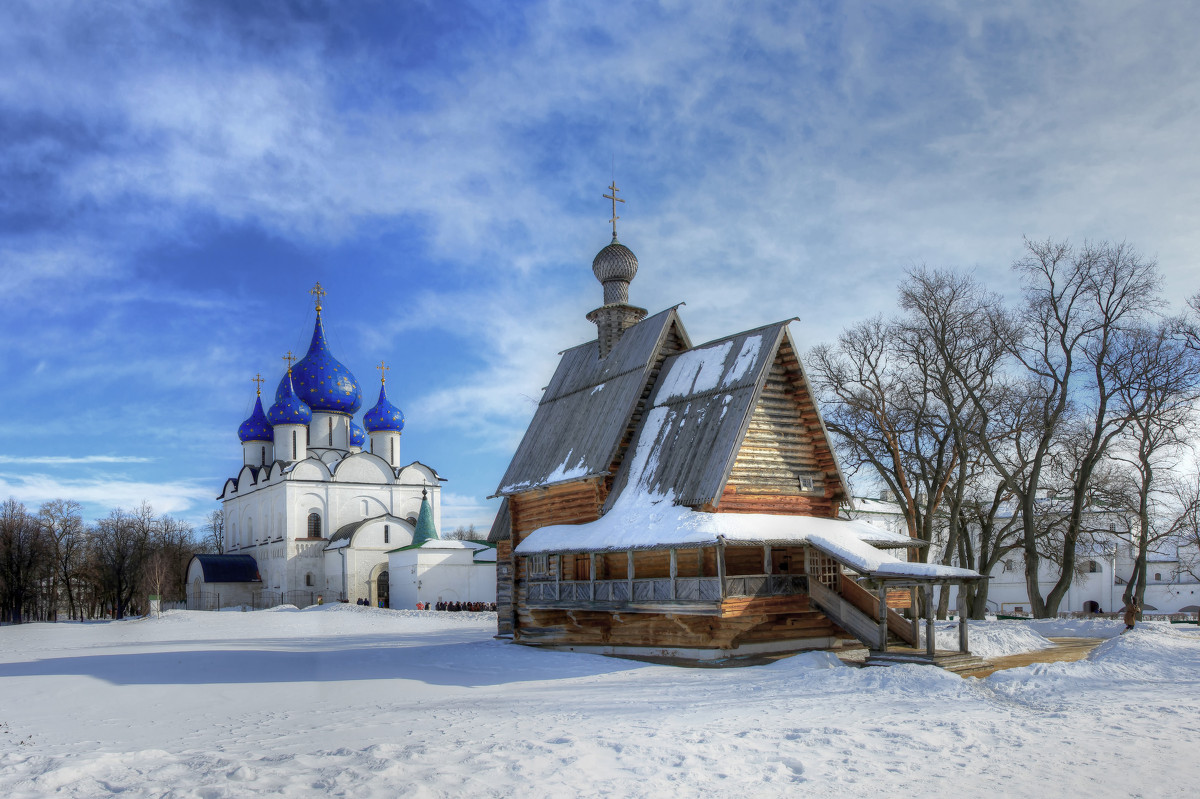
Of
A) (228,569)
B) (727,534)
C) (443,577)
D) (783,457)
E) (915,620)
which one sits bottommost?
(228,569)

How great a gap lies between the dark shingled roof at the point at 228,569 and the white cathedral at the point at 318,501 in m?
0.06

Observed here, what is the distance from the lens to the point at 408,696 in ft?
46.2

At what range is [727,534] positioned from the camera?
16.9m

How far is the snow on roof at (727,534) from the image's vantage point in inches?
657

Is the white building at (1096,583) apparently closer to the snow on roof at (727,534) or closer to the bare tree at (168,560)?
the snow on roof at (727,534)

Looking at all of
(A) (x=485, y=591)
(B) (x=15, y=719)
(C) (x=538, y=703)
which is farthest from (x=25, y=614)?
(C) (x=538, y=703)

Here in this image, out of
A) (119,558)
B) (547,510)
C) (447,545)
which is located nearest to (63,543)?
Answer: (119,558)

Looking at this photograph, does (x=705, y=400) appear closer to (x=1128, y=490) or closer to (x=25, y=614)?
(x=1128, y=490)

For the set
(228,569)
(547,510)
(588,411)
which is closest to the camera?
(547,510)

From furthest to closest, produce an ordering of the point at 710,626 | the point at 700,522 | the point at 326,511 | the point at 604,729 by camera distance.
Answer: the point at 326,511 < the point at 710,626 < the point at 700,522 < the point at 604,729

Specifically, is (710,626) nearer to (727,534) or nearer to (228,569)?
(727,534)

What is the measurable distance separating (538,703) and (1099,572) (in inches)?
2097

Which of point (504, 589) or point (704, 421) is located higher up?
point (704, 421)

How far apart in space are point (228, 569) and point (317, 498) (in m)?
7.44
